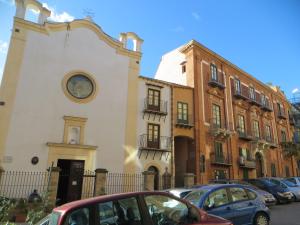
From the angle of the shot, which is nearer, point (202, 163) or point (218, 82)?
point (202, 163)

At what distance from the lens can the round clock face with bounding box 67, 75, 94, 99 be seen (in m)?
18.3

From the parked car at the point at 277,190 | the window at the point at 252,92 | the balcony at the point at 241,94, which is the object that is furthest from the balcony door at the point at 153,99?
the window at the point at 252,92

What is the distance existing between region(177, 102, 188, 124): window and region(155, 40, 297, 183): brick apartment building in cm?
89

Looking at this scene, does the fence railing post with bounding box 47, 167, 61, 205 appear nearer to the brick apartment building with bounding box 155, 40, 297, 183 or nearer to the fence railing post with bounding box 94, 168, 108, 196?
the fence railing post with bounding box 94, 168, 108, 196

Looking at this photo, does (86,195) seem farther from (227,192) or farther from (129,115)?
(227,192)

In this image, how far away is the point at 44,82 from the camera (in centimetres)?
1741

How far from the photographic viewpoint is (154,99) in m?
21.5

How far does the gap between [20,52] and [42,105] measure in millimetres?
3744

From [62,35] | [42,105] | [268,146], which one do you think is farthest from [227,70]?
[42,105]

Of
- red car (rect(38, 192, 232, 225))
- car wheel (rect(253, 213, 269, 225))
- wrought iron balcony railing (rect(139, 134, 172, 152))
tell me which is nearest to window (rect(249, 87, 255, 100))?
wrought iron balcony railing (rect(139, 134, 172, 152))

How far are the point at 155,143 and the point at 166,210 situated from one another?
51.8ft

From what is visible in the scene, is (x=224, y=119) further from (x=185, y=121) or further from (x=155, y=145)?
(x=155, y=145)

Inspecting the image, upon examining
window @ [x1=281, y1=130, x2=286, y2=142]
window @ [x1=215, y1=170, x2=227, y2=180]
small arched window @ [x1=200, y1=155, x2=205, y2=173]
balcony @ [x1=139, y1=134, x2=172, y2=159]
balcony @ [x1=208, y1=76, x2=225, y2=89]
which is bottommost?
window @ [x1=215, y1=170, x2=227, y2=180]

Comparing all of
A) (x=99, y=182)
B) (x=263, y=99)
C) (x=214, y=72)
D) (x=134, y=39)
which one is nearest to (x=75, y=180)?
(x=99, y=182)
